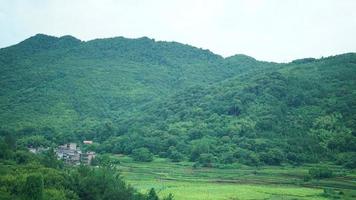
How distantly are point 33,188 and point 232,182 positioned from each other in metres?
27.9

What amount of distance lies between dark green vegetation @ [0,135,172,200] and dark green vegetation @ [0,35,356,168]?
1229 inches

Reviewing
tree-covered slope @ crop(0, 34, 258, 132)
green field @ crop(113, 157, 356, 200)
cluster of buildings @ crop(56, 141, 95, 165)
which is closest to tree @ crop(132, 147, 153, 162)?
green field @ crop(113, 157, 356, 200)

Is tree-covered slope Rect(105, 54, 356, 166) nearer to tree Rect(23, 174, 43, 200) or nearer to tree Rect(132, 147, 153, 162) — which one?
tree Rect(132, 147, 153, 162)

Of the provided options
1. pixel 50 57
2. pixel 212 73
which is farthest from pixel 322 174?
pixel 50 57

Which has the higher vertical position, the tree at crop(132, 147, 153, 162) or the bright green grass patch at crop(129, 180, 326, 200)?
the tree at crop(132, 147, 153, 162)

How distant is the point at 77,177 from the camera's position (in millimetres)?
38562

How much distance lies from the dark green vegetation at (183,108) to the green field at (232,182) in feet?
18.1

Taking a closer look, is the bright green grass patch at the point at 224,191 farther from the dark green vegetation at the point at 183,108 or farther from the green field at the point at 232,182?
the dark green vegetation at the point at 183,108

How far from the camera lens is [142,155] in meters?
74.0

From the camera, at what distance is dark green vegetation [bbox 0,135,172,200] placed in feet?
104

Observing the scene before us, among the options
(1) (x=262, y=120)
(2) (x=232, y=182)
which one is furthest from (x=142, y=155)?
(2) (x=232, y=182)

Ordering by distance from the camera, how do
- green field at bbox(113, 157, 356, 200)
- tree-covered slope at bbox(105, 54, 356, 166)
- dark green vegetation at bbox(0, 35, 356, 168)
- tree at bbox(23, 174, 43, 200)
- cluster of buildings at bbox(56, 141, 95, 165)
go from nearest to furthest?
tree at bbox(23, 174, 43, 200) < green field at bbox(113, 157, 356, 200) < cluster of buildings at bbox(56, 141, 95, 165) < tree-covered slope at bbox(105, 54, 356, 166) < dark green vegetation at bbox(0, 35, 356, 168)

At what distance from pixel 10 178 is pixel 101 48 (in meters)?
130

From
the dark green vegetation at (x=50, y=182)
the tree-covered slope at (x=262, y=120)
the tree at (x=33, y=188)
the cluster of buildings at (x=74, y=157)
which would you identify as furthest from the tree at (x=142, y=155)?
the tree at (x=33, y=188)
